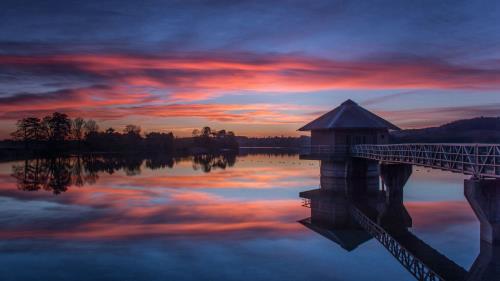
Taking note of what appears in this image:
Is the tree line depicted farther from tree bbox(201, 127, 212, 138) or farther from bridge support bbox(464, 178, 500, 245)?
bridge support bbox(464, 178, 500, 245)

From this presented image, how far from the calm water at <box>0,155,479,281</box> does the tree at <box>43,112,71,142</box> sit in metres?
94.3

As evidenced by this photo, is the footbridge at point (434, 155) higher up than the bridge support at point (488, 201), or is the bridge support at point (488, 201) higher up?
the footbridge at point (434, 155)

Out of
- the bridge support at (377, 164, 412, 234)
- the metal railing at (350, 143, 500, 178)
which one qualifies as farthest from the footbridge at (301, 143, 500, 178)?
the bridge support at (377, 164, 412, 234)

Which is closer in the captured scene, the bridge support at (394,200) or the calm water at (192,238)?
the calm water at (192,238)

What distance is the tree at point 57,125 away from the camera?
12056 centimetres

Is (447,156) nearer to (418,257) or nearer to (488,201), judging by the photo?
(488,201)

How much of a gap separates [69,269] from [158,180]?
1142 inches

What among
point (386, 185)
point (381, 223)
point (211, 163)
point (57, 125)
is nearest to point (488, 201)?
point (381, 223)

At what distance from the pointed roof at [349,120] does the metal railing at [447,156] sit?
216cm

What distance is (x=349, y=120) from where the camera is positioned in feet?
126

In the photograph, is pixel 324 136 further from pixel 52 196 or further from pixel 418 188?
pixel 52 196

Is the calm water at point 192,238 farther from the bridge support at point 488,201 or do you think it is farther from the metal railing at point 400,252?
the bridge support at point 488,201

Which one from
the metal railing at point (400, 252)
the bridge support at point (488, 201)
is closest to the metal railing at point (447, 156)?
the bridge support at point (488, 201)

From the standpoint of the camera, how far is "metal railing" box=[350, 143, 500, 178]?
16427 mm
